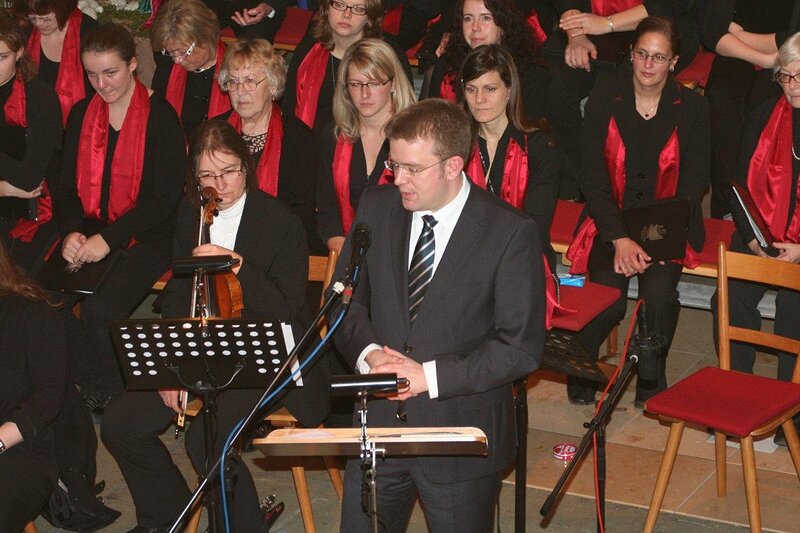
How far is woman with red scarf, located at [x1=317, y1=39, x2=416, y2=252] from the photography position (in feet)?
17.4

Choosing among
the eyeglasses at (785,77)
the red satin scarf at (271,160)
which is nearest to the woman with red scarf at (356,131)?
the red satin scarf at (271,160)

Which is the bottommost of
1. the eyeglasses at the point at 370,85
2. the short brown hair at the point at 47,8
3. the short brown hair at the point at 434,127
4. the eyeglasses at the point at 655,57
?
the short brown hair at the point at 434,127

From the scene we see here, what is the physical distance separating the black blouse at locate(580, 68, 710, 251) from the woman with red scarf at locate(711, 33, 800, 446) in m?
0.22

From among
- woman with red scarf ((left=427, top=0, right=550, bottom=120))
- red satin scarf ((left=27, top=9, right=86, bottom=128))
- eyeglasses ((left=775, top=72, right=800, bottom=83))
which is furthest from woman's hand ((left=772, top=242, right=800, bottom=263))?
red satin scarf ((left=27, top=9, right=86, bottom=128))

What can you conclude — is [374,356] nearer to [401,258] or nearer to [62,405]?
[401,258]

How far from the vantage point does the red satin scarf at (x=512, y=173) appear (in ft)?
17.2

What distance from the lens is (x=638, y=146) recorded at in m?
5.66

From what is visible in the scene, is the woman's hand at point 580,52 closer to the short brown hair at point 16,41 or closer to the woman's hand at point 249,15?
the woman's hand at point 249,15

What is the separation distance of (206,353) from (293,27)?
15.3 feet

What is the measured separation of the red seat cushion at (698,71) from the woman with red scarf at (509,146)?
1835mm

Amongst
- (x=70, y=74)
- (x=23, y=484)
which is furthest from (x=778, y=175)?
(x=70, y=74)

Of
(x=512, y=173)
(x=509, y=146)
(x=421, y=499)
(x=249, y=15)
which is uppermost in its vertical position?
(x=249, y=15)

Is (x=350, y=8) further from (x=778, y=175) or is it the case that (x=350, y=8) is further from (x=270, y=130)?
(x=778, y=175)

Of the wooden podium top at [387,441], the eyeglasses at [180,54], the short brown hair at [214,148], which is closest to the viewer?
the wooden podium top at [387,441]
